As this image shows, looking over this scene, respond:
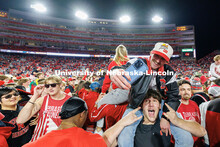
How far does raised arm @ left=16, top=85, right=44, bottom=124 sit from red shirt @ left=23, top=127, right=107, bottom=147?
1.44 m

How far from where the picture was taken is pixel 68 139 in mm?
1181

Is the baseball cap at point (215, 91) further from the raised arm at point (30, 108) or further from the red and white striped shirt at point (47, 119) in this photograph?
the raised arm at point (30, 108)

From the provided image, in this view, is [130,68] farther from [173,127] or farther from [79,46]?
[79,46]

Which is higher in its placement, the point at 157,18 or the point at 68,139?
the point at 157,18

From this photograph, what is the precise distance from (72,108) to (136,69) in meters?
0.89

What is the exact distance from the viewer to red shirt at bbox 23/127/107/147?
1.13 m

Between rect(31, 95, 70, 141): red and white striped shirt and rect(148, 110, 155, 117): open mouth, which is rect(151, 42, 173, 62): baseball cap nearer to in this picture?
rect(148, 110, 155, 117): open mouth

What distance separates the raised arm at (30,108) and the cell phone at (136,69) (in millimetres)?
1871

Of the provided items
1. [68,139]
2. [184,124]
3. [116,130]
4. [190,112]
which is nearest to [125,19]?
[190,112]

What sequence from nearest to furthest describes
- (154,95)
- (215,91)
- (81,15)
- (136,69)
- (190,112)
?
(136,69) < (154,95) < (215,91) < (190,112) < (81,15)

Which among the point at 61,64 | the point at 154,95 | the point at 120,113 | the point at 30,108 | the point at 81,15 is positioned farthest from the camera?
the point at 81,15

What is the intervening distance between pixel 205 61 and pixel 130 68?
51603 mm

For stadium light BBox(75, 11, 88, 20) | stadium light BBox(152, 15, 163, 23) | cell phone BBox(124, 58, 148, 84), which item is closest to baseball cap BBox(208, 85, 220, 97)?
cell phone BBox(124, 58, 148, 84)

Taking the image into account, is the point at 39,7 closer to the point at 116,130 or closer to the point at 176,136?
the point at 116,130
